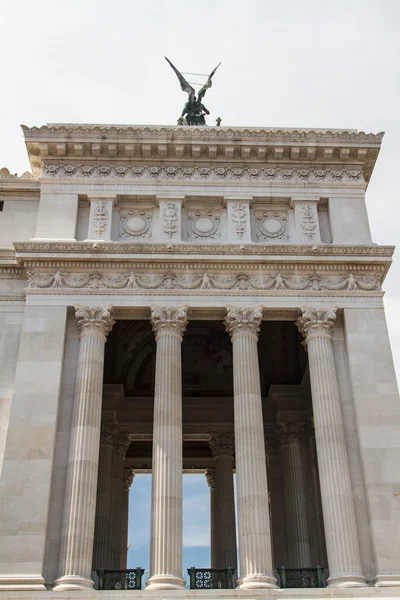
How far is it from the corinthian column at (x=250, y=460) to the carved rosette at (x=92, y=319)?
5077 millimetres

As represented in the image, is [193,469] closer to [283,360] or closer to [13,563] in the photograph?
[283,360]

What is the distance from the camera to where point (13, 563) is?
83.5ft

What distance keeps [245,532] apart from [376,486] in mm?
5182

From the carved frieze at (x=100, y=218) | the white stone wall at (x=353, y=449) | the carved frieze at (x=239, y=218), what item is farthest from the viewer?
the carved frieze at (x=239, y=218)

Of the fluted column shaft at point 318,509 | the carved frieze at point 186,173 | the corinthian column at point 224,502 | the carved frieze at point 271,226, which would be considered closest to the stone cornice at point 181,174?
the carved frieze at point 186,173

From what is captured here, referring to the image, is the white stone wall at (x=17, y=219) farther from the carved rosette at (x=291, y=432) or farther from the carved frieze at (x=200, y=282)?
the carved rosette at (x=291, y=432)

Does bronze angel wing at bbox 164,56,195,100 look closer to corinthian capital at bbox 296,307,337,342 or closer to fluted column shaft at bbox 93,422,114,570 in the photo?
corinthian capital at bbox 296,307,337,342

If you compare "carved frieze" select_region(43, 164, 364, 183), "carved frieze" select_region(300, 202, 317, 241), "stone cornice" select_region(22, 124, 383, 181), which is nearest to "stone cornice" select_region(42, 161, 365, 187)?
"carved frieze" select_region(43, 164, 364, 183)

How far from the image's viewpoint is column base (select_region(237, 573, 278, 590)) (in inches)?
995

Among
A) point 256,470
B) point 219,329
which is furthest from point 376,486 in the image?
point 219,329

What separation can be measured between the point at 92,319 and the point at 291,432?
13437 mm

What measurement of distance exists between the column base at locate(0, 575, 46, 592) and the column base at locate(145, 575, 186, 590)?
3.64 metres

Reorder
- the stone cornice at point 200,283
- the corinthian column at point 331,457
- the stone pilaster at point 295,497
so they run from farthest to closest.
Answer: the stone pilaster at point 295,497 → the stone cornice at point 200,283 → the corinthian column at point 331,457

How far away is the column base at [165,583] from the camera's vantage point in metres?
25.2
